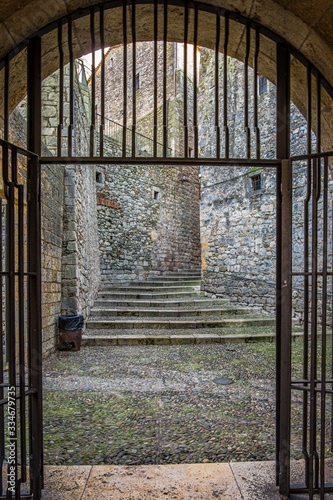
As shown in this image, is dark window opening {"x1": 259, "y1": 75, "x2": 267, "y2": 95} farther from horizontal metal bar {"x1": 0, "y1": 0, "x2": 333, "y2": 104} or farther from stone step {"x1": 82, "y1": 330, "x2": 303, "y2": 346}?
horizontal metal bar {"x1": 0, "y1": 0, "x2": 333, "y2": 104}

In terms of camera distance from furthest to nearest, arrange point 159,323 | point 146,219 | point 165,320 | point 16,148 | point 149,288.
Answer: point 146,219 → point 149,288 → point 165,320 → point 159,323 → point 16,148

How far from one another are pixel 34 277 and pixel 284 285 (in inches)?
59.0

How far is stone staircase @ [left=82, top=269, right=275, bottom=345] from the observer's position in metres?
6.28

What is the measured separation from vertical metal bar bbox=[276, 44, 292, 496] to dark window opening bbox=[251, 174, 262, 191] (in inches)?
271

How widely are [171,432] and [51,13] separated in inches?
127

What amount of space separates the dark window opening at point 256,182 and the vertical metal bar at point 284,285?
22.6ft

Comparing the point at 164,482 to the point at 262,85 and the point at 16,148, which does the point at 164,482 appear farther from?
the point at 262,85

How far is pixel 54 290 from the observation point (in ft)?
18.7

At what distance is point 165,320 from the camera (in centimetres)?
734

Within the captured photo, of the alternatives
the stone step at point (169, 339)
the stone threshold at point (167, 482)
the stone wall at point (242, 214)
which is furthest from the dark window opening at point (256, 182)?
the stone threshold at point (167, 482)

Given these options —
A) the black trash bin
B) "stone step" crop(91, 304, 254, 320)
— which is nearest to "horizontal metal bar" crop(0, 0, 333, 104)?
the black trash bin

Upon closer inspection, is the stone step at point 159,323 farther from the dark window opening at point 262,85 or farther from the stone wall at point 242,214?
the dark window opening at point 262,85

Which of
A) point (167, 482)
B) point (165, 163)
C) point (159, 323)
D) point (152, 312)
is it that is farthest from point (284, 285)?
point (152, 312)

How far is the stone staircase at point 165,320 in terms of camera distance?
628 centimetres
